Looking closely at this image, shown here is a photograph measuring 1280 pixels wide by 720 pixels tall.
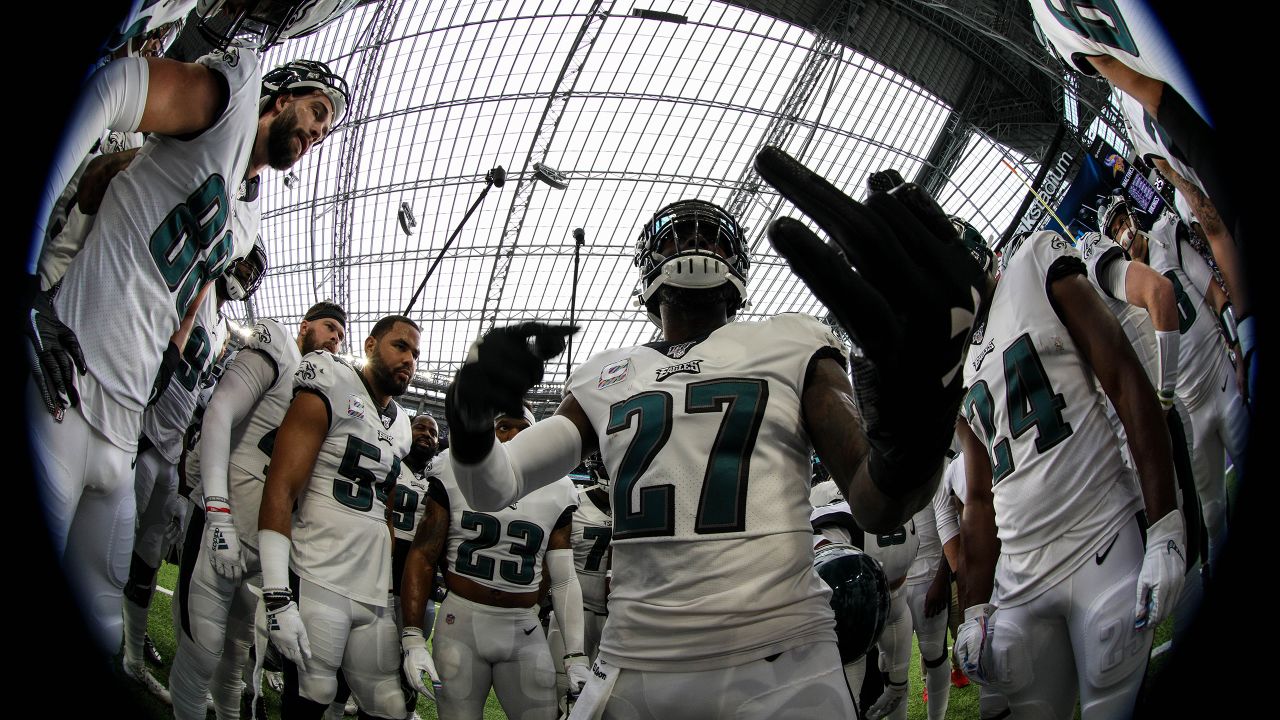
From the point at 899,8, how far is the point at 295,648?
31.6 metres

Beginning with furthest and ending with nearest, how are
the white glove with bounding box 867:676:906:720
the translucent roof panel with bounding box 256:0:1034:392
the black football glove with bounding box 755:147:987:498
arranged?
the translucent roof panel with bounding box 256:0:1034:392 → the white glove with bounding box 867:676:906:720 → the black football glove with bounding box 755:147:987:498

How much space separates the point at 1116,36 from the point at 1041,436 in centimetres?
153

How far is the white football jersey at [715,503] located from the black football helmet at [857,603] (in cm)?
10

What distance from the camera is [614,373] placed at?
8.35 ft

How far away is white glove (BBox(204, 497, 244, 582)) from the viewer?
3998 mm

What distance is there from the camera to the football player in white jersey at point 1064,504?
214 centimetres

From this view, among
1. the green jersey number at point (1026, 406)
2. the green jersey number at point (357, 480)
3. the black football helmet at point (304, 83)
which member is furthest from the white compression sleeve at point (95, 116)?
the green jersey number at point (1026, 406)

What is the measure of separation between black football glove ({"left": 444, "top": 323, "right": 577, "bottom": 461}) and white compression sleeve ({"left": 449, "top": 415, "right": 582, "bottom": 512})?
0.47 ft

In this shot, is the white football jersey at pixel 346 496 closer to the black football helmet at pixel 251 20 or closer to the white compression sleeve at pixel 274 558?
the white compression sleeve at pixel 274 558

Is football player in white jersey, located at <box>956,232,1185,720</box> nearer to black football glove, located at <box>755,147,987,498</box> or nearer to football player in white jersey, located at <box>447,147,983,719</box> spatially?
football player in white jersey, located at <box>447,147,983,719</box>

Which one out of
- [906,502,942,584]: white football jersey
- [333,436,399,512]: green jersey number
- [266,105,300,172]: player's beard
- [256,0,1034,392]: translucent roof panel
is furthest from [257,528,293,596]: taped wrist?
[256,0,1034,392]: translucent roof panel

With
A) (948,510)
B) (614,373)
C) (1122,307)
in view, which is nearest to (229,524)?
(614,373)

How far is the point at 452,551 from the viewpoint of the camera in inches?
211

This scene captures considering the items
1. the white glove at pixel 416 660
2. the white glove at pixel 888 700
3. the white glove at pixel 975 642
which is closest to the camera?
the white glove at pixel 975 642
